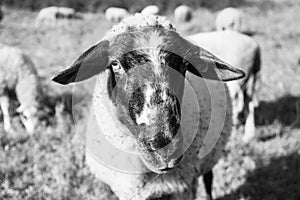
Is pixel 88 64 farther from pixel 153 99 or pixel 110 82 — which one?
pixel 153 99

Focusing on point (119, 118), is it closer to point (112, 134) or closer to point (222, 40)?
point (112, 134)

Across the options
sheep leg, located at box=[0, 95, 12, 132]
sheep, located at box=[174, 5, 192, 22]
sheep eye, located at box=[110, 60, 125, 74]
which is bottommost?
sheep, located at box=[174, 5, 192, 22]

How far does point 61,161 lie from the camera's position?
12.2 ft

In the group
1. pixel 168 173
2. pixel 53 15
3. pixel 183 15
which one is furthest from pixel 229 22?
pixel 53 15

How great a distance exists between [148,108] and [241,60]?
8.83 ft

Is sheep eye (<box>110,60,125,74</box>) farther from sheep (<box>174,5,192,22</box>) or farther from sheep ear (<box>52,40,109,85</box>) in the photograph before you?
sheep (<box>174,5,192,22</box>)

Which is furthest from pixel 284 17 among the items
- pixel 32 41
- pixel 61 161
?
pixel 61 161

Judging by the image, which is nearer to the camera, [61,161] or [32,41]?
[61,161]

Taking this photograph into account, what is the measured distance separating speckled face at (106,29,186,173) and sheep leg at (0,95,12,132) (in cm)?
254

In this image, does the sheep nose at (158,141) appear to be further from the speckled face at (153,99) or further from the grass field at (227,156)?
the grass field at (227,156)

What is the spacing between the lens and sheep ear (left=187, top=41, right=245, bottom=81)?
2.38 metres

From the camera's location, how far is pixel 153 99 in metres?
1.99

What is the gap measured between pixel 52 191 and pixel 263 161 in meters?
2.05

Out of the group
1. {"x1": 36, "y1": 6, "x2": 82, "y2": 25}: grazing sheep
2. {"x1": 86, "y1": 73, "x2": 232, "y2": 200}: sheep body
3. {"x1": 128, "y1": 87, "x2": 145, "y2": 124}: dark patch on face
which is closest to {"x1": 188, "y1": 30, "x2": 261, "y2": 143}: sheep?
{"x1": 86, "y1": 73, "x2": 232, "y2": 200}: sheep body
